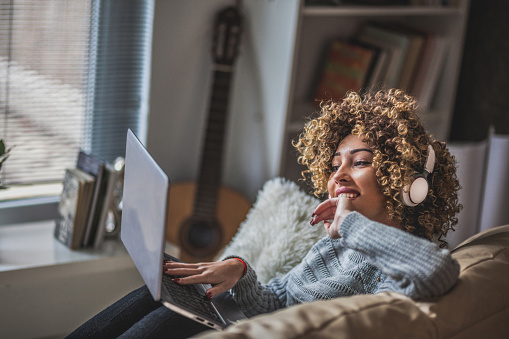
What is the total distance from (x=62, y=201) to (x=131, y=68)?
516 millimetres

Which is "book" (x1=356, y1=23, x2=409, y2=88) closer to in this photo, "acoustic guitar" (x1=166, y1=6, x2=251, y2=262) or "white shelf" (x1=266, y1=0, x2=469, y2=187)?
"white shelf" (x1=266, y1=0, x2=469, y2=187)

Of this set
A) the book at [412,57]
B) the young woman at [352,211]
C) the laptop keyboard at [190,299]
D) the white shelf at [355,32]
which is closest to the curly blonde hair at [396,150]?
the young woman at [352,211]

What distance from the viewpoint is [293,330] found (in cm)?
83

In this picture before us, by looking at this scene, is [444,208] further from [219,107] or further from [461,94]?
[461,94]

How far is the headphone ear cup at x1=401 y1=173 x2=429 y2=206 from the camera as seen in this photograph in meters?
1.11

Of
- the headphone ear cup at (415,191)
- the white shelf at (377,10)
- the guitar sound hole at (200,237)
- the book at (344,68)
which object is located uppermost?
the white shelf at (377,10)

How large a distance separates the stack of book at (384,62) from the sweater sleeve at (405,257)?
3.88ft

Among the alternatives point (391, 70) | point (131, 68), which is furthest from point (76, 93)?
point (391, 70)

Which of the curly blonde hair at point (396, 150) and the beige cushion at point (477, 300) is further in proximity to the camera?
the curly blonde hair at point (396, 150)

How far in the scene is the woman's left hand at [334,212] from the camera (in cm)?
106

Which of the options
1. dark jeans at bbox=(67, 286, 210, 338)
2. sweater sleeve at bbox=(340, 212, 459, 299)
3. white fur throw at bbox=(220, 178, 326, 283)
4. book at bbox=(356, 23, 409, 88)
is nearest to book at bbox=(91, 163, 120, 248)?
white fur throw at bbox=(220, 178, 326, 283)

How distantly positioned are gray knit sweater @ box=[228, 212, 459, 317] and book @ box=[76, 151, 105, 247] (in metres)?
0.64

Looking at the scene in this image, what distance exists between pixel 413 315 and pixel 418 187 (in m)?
0.27

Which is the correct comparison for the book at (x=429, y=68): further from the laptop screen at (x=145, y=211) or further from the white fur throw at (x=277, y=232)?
the laptop screen at (x=145, y=211)
